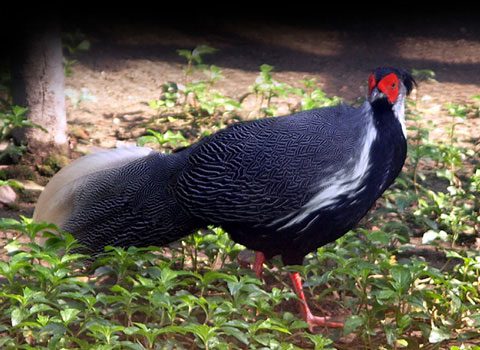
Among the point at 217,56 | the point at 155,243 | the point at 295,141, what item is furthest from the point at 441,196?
the point at 217,56

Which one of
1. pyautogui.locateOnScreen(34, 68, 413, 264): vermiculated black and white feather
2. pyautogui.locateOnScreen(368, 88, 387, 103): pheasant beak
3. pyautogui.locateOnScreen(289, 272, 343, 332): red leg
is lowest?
pyautogui.locateOnScreen(289, 272, 343, 332): red leg

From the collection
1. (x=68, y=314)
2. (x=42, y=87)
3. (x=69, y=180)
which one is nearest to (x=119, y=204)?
(x=69, y=180)

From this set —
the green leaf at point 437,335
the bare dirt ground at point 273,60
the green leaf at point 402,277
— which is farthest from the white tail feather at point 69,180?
the bare dirt ground at point 273,60

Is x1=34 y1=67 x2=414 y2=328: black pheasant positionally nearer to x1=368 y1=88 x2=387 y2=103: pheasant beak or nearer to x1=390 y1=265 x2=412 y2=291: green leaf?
x1=368 y1=88 x2=387 y2=103: pheasant beak

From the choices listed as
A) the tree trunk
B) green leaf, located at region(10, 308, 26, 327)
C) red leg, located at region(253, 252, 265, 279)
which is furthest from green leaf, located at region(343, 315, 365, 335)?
the tree trunk

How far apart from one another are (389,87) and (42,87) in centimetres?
230

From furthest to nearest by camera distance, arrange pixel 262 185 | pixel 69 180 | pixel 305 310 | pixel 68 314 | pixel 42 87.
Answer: pixel 42 87
pixel 69 180
pixel 305 310
pixel 262 185
pixel 68 314

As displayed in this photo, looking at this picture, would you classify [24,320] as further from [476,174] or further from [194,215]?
[476,174]

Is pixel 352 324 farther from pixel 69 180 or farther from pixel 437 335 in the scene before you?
pixel 69 180

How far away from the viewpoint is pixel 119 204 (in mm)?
4227

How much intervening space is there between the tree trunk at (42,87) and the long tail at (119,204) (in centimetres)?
127

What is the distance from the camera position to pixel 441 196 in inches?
193

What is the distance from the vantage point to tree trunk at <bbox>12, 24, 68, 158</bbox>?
553 centimetres

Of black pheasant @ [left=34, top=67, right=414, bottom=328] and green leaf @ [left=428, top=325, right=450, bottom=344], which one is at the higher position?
black pheasant @ [left=34, top=67, right=414, bottom=328]
